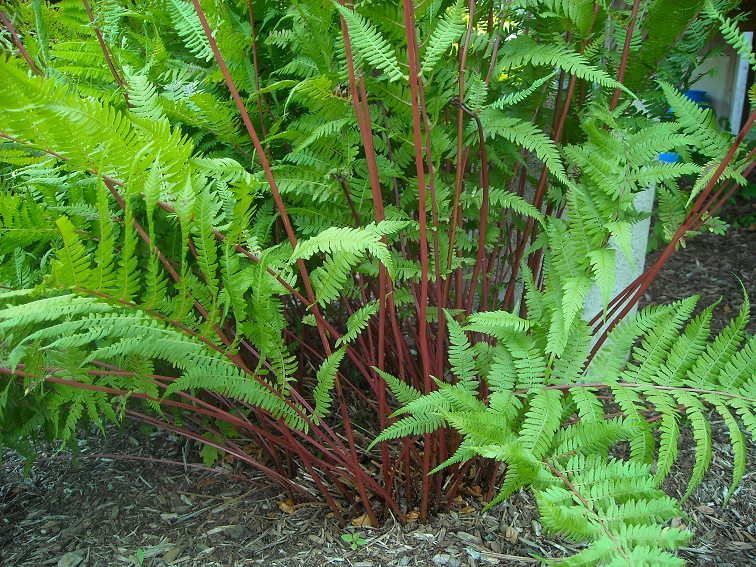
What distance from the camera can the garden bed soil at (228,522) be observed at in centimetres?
109

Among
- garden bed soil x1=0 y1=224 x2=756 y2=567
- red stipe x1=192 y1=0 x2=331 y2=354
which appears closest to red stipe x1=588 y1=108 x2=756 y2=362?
garden bed soil x1=0 y1=224 x2=756 y2=567

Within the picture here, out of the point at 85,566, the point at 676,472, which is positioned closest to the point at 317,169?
the point at 85,566

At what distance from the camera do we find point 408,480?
111 cm

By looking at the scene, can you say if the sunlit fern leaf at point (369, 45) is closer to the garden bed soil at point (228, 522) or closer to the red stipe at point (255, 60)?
the red stipe at point (255, 60)

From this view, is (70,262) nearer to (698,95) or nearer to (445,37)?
(445,37)

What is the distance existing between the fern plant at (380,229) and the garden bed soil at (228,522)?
0.06 meters

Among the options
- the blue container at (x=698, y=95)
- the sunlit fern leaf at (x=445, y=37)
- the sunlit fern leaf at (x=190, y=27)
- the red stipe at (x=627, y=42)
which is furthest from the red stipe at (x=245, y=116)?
Answer: the blue container at (x=698, y=95)

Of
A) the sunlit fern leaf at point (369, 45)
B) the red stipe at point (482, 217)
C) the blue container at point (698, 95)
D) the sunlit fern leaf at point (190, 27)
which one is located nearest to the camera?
the sunlit fern leaf at point (369, 45)

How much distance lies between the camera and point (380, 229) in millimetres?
795

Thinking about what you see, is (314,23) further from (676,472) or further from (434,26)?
(676,472)

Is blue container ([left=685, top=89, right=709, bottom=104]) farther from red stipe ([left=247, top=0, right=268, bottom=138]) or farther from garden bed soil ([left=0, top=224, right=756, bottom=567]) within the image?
red stipe ([left=247, top=0, right=268, bottom=138])

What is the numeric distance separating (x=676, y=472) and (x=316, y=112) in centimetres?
101

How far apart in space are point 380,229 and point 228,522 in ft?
2.28

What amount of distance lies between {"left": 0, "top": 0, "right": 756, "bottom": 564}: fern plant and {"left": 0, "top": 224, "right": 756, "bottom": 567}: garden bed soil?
6 centimetres
